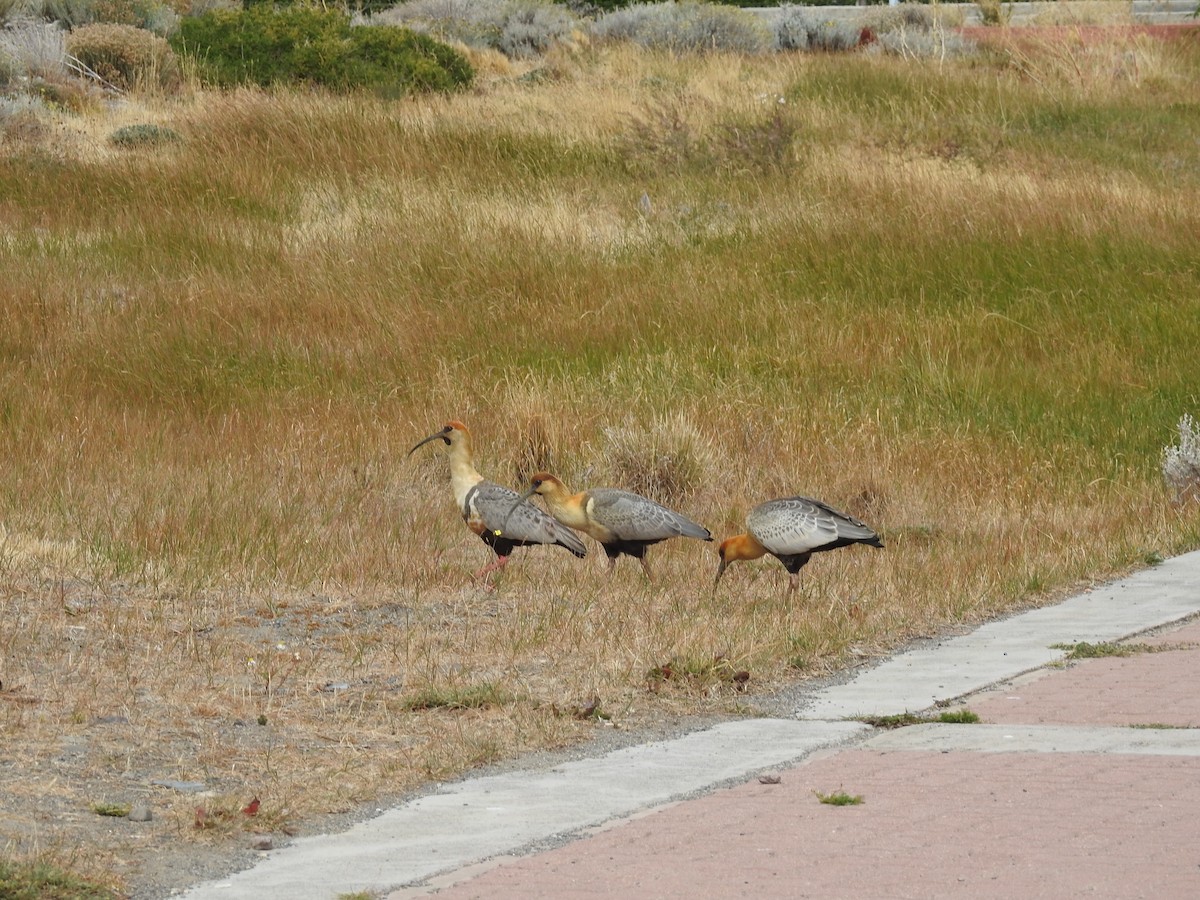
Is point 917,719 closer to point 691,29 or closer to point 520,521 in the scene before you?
point 520,521

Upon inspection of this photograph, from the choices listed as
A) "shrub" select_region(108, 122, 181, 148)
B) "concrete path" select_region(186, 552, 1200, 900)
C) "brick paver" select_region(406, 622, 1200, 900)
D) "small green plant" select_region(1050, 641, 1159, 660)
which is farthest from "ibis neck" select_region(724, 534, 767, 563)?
"shrub" select_region(108, 122, 181, 148)

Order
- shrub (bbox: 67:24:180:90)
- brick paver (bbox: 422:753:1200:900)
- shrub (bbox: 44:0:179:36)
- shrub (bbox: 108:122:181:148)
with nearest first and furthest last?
1. brick paver (bbox: 422:753:1200:900)
2. shrub (bbox: 108:122:181:148)
3. shrub (bbox: 67:24:180:90)
4. shrub (bbox: 44:0:179:36)

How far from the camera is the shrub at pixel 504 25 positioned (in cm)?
3509

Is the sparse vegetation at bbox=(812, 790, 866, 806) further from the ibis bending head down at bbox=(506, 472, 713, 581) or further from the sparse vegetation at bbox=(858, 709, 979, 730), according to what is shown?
the ibis bending head down at bbox=(506, 472, 713, 581)

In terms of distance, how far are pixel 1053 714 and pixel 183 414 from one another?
9129mm

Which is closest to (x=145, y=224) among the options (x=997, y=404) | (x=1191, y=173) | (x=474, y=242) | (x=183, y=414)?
(x=474, y=242)

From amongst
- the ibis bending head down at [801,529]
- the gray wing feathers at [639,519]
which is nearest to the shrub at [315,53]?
the gray wing feathers at [639,519]

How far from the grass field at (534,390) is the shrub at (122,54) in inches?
101

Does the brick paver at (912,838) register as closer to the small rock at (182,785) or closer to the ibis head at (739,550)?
the small rock at (182,785)

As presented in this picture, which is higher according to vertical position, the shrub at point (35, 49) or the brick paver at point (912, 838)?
the shrub at point (35, 49)

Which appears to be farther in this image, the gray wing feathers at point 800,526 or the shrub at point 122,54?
the shrub at point 122,54

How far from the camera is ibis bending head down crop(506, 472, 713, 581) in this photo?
9695mm

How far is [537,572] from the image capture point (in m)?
10.3

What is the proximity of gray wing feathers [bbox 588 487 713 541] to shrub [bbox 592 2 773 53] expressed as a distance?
Result: 2400 centimetres
